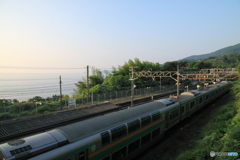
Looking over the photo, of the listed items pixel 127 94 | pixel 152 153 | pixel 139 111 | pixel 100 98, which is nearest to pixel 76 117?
pixel 139 111

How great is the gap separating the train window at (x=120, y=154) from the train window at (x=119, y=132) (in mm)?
792

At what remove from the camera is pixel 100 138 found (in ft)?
25.4

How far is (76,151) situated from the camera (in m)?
6.68

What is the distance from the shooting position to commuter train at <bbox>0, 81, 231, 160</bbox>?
6102 mm

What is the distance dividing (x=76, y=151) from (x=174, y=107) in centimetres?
1057

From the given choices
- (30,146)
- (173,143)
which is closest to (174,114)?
(173,143)

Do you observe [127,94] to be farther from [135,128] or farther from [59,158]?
[59,158]

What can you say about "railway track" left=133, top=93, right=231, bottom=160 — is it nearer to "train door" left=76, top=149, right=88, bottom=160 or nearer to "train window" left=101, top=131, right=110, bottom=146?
"train window" left=101, top=131, right=110, bottom=146

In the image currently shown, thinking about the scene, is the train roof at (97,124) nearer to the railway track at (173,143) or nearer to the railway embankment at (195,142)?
the railway track at (173,143)

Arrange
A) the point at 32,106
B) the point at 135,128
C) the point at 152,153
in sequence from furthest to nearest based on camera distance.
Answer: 1. the point at 32,106
2. the point at 152,153
3. the point at 135,128

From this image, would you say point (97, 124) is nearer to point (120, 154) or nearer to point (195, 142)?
point (120, 154)

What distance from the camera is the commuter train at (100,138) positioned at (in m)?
6.10

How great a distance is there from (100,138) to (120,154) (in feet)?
6.73

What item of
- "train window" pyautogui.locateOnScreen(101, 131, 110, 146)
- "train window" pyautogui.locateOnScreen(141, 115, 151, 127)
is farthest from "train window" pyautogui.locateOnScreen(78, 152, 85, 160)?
"train window" pyautogui.locateOnScreen(141, 115, 151, 127)
